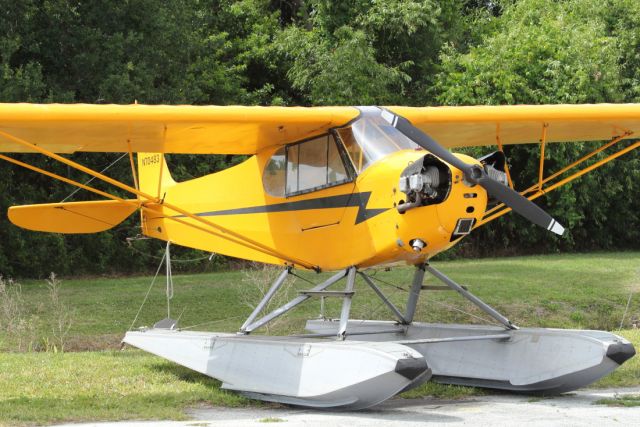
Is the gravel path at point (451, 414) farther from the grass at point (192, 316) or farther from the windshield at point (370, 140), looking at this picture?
the windshield at point (370, 140)

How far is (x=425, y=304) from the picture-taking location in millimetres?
17953

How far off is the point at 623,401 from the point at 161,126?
5.37 metres

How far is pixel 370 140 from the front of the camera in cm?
984

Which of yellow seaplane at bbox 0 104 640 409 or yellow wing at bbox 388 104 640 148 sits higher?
yellow wing at bbox 388 104 640 148

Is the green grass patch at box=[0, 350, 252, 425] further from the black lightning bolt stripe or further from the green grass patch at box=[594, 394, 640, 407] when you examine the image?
the green grass patch at box=[594, 394, 640, 407]

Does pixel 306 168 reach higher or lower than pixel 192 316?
higher

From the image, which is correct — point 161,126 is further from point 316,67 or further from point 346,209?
point 316,67

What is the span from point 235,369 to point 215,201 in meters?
2.88

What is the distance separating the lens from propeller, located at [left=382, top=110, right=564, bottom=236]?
29.1ft

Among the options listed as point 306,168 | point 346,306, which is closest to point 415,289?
point 346,306

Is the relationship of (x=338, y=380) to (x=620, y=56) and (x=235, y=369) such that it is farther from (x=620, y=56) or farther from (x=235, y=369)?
(x=620, y=56)

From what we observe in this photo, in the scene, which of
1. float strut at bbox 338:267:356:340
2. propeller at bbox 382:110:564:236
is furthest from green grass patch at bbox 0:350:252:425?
propeller at bbox 382:110:564:236

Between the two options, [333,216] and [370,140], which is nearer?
[370,140]

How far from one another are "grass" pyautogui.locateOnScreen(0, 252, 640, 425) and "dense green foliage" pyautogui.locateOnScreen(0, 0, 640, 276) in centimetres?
236
